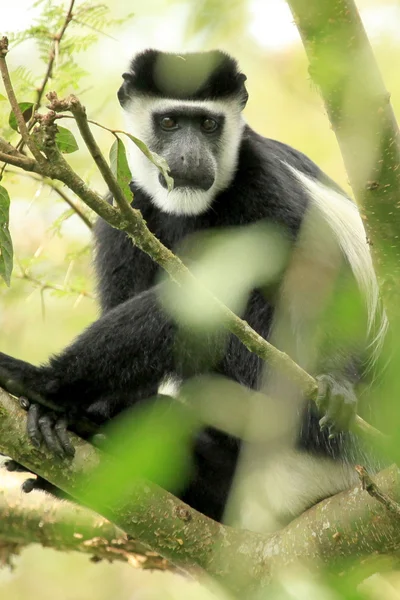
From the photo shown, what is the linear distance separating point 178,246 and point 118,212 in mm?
1588

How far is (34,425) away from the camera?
207 centimetres

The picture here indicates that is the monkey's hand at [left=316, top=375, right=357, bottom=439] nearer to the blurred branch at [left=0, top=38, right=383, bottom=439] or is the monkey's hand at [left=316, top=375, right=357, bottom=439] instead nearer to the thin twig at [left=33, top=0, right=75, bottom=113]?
the blurred branch at [left=0, top=38, right=383, bottom=439]

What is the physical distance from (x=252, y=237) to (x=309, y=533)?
3.58ft

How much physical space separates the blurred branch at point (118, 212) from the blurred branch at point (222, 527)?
413mm

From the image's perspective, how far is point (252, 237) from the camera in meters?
2.75

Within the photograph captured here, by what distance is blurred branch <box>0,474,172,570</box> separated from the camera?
2863mm

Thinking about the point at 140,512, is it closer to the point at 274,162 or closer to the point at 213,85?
the point at 274,162

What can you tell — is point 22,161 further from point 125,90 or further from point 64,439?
point 125,90

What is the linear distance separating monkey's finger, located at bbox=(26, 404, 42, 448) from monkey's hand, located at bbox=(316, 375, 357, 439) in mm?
725

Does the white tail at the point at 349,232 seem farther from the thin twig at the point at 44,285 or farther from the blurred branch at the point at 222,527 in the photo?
the thin twig at the point at 44,285

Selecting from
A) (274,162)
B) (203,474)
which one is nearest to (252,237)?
(274,162)

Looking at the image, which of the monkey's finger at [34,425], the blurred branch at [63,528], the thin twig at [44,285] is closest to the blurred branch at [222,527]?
the monkey's finger at [34,425]

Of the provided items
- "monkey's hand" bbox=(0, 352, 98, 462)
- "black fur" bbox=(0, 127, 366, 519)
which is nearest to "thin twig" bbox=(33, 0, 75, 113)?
"black fur" bbox=(0, 127, 366, 519)

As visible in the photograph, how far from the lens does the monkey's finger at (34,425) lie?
78.7 inches
